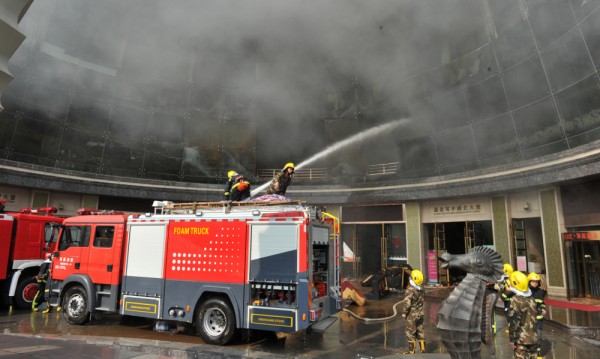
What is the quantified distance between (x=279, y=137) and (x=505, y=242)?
11.2 meters

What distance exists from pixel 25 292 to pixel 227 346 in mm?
6753

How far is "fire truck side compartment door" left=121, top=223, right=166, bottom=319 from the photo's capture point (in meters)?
6.78

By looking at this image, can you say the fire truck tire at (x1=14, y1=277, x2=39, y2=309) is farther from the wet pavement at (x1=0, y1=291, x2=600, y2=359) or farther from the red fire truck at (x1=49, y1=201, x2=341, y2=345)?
the red fire truck at (x1=49, y1=201, x2=341, y2=345)

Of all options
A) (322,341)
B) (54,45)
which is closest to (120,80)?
(54,45)

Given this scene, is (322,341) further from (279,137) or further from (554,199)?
(279,137)

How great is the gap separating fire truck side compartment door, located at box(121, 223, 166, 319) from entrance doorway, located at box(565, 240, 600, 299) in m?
12.5

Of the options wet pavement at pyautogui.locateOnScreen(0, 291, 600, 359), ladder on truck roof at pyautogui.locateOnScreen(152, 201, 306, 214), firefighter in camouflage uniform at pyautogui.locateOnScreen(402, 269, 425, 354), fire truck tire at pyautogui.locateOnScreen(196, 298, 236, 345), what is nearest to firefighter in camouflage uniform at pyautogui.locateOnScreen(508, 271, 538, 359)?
wet pavement at pyautogui.locateOnScreen(0, 291, 600, 359)

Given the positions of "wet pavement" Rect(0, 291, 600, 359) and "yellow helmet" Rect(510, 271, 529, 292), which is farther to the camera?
"wet pavement" Rect(0, 291, 600, 359)

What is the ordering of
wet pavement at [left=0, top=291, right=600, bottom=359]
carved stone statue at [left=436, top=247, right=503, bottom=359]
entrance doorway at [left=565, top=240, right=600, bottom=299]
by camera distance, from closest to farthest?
1. carved stone statue at [left=436, top=247, right=503, bottom=359]
2. wet pavement at [left=0, top=291, right=600, bottom=359]
3. entrance doorway at [left=565, top=240, right=600, bottom=299]

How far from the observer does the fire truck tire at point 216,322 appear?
610cm

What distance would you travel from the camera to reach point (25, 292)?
929cm

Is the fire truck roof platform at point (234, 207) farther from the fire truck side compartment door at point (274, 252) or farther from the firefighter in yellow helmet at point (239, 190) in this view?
the firefighter in yellow helmet at point (239, 190)

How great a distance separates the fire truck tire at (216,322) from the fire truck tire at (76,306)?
292cm

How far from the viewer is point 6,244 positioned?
9086 mm
